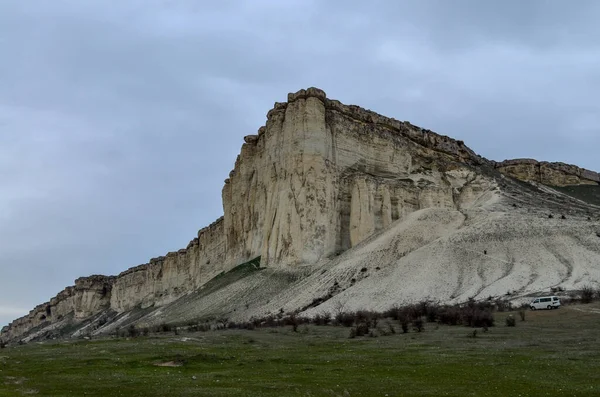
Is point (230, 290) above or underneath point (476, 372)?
above

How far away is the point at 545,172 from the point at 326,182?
158 feet

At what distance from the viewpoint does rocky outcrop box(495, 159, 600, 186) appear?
100 m

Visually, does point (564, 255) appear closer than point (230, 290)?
Yes

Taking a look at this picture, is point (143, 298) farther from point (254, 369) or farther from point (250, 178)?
point (254, 369)

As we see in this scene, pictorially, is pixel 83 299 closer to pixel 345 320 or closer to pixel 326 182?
pixel 326 182

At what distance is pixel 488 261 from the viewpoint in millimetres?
49938

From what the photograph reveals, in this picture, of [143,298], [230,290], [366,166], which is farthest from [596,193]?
[143,298]

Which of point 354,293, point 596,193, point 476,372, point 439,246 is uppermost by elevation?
point 596,193

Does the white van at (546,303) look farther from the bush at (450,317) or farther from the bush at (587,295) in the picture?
the bush at (450,317)

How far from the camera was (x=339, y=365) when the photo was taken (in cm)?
2097

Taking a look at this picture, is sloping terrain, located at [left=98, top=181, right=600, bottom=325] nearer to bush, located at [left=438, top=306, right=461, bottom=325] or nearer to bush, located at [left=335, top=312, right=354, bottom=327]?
bush, located at [left=335, top=312, right=354, bottom=327]

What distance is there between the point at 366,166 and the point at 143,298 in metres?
58.4

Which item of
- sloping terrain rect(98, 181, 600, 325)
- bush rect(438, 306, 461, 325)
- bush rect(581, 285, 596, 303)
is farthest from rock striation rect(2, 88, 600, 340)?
bush rect(438, 306, 461, 325)

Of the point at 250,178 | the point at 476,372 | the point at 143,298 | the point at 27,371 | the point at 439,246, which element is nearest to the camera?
the point at 476,372
